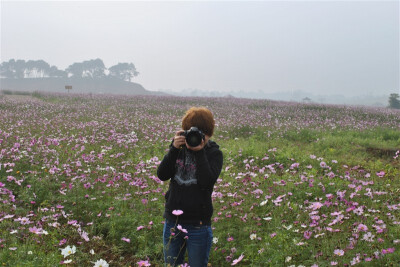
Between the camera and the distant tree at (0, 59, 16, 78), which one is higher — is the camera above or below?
below

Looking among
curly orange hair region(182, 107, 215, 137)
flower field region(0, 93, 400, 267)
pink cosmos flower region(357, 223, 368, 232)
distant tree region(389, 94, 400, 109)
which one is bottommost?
flower field region(0, 93, 400, 267)

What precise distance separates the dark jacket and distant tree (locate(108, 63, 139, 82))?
137 m

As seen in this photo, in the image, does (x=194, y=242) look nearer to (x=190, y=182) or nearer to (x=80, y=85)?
(x=190, y=182)

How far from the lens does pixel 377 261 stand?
125 inches

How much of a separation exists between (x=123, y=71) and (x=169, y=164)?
139 metres

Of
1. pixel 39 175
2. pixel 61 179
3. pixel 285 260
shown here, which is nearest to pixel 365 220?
pixel 285 260

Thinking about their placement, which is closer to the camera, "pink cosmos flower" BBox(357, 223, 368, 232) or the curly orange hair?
the curly orange hair

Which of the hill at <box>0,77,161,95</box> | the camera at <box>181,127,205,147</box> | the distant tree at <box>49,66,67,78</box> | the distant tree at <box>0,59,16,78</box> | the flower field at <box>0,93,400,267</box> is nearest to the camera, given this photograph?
the camera at <box>181,127,205,147</box>

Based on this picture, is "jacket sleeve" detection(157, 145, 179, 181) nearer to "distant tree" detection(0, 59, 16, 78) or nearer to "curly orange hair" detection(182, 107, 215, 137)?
"curly orange hair" detection(182, 107, 215, 137)

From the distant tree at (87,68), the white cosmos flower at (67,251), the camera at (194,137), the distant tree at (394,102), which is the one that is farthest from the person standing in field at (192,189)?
the distant tree at (87,68)

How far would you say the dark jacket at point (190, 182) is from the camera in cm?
238

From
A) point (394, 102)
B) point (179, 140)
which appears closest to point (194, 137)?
point (179, 140)

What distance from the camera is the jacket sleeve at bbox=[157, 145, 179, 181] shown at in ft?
7.91

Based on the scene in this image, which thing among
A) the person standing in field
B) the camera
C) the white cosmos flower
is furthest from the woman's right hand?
the white cosmos flower
